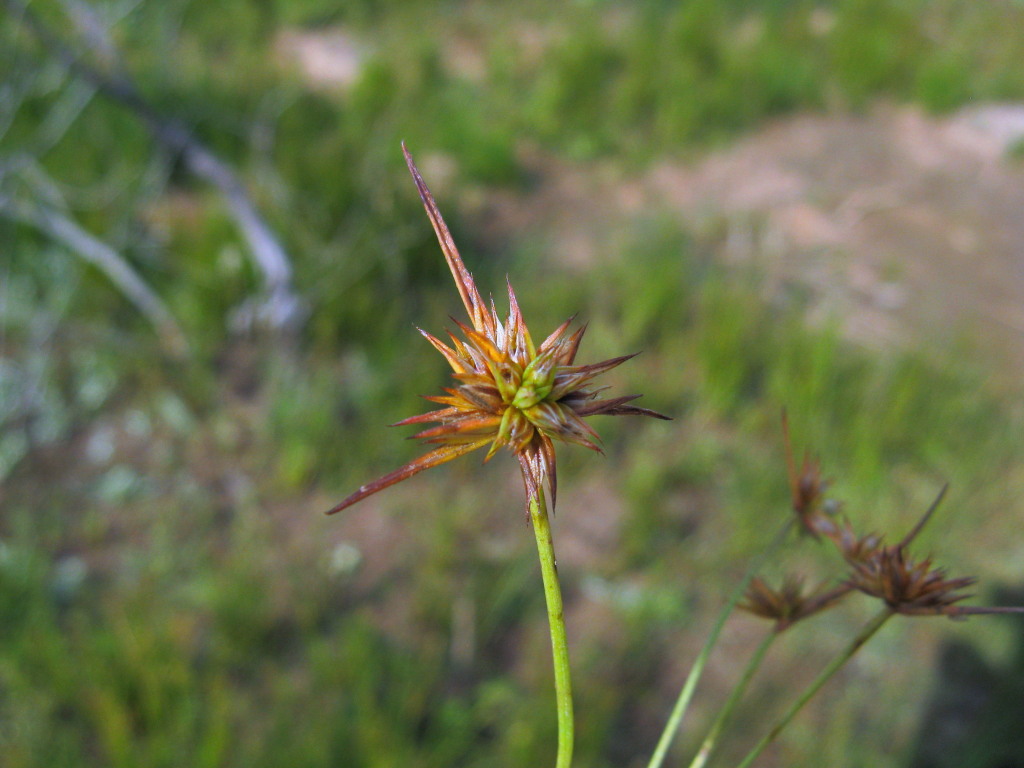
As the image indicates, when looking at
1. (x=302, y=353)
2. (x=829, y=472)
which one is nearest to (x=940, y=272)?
(x=829, y=472)

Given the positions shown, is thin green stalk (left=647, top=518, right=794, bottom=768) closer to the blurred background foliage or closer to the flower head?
the flower head

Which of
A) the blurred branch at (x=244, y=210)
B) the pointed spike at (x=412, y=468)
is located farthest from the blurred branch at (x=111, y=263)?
the pointed spike at (x=412, y=468)

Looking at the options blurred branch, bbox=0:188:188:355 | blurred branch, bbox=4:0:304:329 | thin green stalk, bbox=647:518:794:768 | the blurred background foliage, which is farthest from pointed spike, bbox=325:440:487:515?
blurred branch, bbox=0:188:188:355

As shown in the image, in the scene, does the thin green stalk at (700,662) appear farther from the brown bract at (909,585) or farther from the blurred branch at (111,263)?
the blurred branch at (111,263)

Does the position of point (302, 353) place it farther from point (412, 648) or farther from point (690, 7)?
point (690, 7)

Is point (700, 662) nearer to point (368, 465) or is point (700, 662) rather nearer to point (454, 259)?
point (454, 259)
